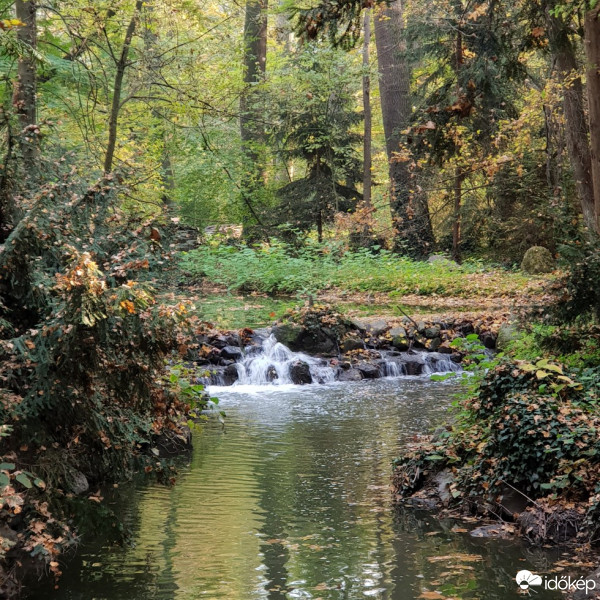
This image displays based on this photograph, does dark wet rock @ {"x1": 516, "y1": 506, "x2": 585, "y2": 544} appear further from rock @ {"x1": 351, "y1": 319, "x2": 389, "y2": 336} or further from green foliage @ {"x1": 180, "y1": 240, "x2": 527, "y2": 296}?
green foliage @ {"x1": 180, "y1": 240, "x2": 527, "y2": 296}

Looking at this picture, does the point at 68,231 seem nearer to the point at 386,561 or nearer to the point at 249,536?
the point at 249,536

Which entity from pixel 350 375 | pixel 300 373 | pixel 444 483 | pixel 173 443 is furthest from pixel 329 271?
pixel 444 483

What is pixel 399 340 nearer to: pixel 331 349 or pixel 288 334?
pixel 331 349

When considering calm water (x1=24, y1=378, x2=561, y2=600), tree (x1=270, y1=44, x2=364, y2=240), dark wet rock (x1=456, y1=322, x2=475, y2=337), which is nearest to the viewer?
calm water (x1=24, y1=378, x2=561, y2=600)

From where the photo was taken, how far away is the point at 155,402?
6664 millimetres

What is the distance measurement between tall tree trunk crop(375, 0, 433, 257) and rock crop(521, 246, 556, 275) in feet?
12.4

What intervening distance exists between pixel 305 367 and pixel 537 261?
11.3 m

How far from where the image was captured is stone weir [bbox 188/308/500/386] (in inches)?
610

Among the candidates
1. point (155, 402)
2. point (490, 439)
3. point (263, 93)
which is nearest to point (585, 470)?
point (490, 439)

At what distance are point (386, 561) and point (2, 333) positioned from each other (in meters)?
3.36

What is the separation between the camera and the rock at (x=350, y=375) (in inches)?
611

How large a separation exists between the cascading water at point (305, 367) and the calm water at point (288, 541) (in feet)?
16.6

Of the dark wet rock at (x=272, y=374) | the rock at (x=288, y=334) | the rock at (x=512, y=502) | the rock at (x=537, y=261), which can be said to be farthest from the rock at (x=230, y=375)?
the rock at (x=537, y=261)

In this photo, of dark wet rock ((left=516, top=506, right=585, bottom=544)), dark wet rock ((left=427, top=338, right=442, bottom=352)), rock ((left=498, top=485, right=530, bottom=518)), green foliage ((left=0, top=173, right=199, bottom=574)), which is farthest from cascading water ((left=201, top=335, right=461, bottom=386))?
dark wet rock ((left=516, top=506, right=585, bottom=544))
